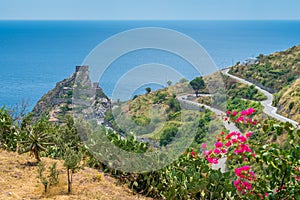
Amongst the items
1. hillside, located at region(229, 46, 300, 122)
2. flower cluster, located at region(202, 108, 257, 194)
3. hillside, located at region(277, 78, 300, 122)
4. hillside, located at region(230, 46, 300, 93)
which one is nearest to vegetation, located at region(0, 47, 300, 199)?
flower cluster, located at region(202, 108, 257, 194)

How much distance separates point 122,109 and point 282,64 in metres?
42.3

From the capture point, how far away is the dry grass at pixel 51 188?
3.46 metres

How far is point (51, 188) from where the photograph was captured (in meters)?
3.61

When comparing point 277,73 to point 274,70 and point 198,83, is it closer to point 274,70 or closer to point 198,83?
point 274,70

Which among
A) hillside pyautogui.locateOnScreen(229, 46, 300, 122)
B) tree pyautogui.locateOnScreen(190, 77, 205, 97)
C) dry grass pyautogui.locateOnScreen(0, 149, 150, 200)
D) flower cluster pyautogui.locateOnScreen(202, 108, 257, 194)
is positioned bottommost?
dry grass pyautogui.locateOnScreen(0, 149, 150, 200)

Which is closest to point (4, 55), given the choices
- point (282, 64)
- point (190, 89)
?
point (282, 64)

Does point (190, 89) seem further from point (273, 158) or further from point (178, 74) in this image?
point (273, 158)

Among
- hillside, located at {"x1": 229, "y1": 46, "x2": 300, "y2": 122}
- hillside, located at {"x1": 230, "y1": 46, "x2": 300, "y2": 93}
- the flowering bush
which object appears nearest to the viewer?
the flowering bush

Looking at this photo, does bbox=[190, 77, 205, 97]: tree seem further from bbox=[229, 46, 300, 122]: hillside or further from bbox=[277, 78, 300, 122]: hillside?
bbox=[229, 46, 300, 122]: hillside

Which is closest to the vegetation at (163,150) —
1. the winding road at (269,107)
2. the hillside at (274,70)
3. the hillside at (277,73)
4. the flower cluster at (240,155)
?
the flower cluster at (240,155)

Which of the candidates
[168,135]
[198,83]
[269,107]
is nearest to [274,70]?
[269,107]

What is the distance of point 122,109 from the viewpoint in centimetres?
511

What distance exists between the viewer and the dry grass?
3463 mm

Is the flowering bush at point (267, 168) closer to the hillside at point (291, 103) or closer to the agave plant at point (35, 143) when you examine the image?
the agave plant at point (35, 143)
